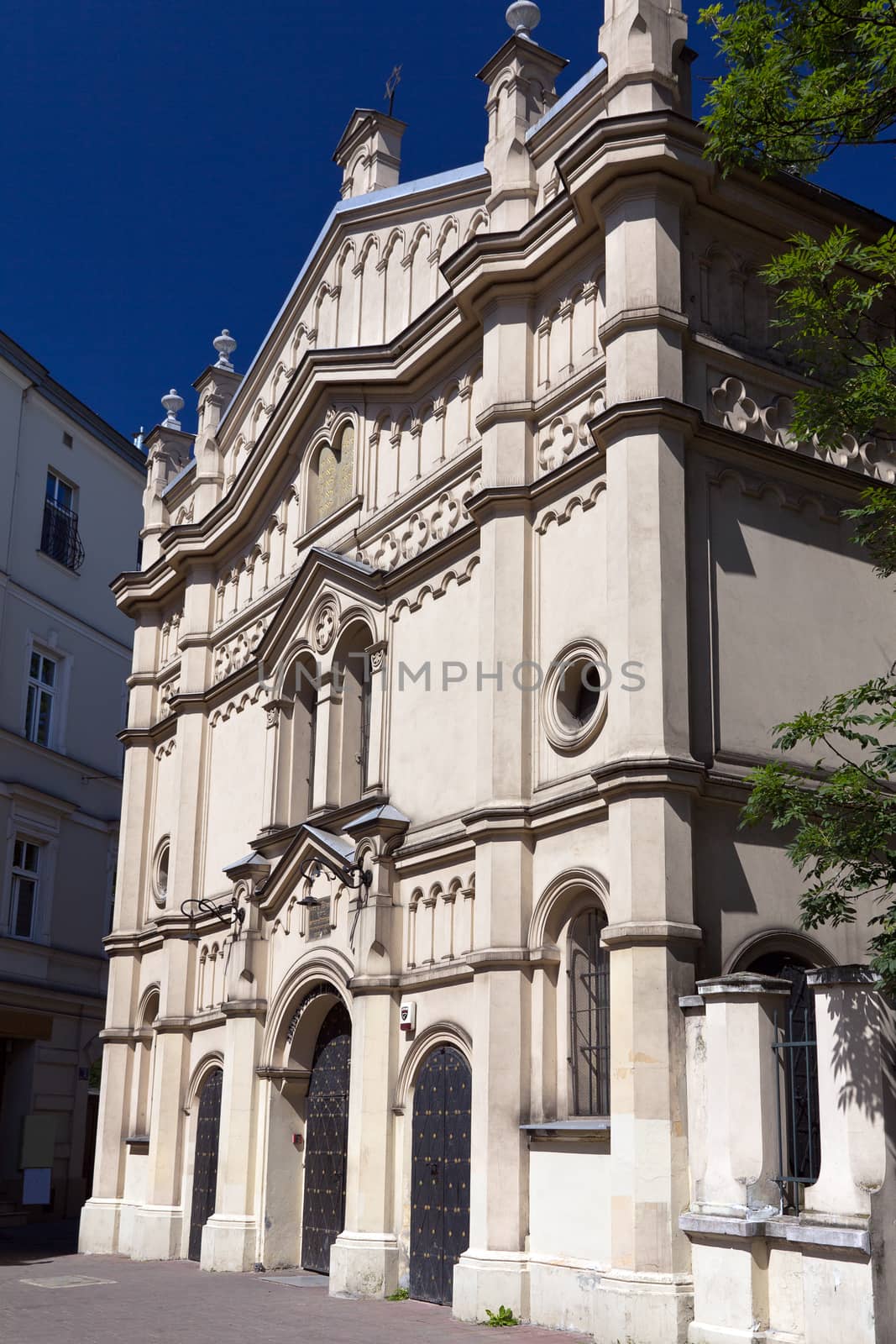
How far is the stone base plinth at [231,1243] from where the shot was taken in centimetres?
1938

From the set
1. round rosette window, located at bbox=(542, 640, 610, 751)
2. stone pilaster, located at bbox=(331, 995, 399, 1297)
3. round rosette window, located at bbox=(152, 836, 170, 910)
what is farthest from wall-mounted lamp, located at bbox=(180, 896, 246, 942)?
round rosette window, located at bbox=(542, 640, 610, 751)

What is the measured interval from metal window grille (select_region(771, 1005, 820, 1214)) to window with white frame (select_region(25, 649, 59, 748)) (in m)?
21.8

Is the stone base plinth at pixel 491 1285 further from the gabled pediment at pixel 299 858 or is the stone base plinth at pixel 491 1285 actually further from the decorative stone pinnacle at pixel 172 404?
the decorative stone pinnacle at pixel 172 404

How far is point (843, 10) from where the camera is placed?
11.5 m

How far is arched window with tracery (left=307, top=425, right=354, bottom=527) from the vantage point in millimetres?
20766

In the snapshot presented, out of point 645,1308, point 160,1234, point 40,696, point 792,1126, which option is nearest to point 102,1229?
point 160,1234

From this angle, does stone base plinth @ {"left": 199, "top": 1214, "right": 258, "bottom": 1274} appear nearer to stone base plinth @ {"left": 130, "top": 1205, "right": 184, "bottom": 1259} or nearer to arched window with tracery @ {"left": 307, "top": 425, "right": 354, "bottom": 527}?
stone base plinth @ {"left": 130, "top": 1205, "right": 184, "bottom": 1259}

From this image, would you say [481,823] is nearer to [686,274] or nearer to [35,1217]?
[686,274]

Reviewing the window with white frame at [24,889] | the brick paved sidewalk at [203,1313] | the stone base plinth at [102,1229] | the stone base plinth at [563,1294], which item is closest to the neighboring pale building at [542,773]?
the stone base plinth at [563,1294]

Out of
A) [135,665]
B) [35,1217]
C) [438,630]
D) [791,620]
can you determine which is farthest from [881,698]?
[35,1217]

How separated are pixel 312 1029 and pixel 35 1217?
1327cm

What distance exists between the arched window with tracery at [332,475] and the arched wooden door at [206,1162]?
27.1 ft

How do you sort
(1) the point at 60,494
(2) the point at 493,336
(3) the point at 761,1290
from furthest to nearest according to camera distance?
1. (1) the point at 60,494
2. (2) the point at 493,336
3. (3) the point at 761,1290

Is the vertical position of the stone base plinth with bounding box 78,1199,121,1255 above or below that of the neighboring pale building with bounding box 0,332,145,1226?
below
